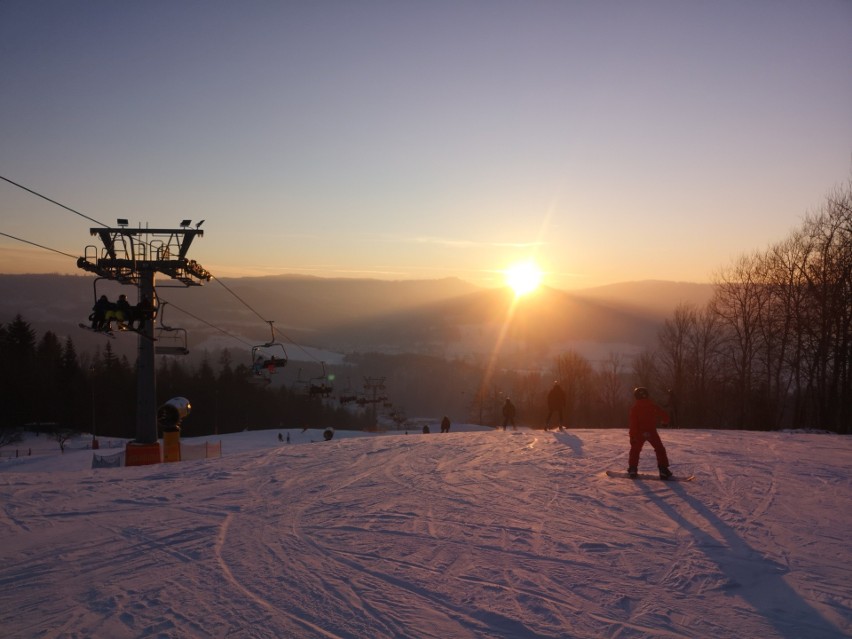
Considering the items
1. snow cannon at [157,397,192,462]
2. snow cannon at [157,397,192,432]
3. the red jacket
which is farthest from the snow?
snow cannon at [157,397,192,432]

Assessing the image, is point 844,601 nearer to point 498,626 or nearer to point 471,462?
point 498,626

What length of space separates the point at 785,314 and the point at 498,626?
39.7 meters

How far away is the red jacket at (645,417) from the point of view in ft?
34.8

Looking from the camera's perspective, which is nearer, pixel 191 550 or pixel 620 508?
pixel 191 550

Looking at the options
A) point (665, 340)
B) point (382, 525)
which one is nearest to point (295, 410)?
point (665, 340)

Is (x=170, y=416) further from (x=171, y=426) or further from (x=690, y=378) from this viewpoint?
(x=690, y=378)

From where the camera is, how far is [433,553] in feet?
22.2

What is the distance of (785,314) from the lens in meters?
38.1

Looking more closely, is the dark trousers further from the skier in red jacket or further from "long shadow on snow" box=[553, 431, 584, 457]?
"long shadow on snow" box=[553, 431, 584, 457]

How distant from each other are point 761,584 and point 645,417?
5.00m

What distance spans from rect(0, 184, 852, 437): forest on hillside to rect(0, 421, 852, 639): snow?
583 inches

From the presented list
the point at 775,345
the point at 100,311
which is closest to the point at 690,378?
the point at 775,345

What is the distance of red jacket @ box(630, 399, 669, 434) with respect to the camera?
10602 mm

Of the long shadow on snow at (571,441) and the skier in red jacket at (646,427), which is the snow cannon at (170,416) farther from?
the skier in red jacket at (646,427)
